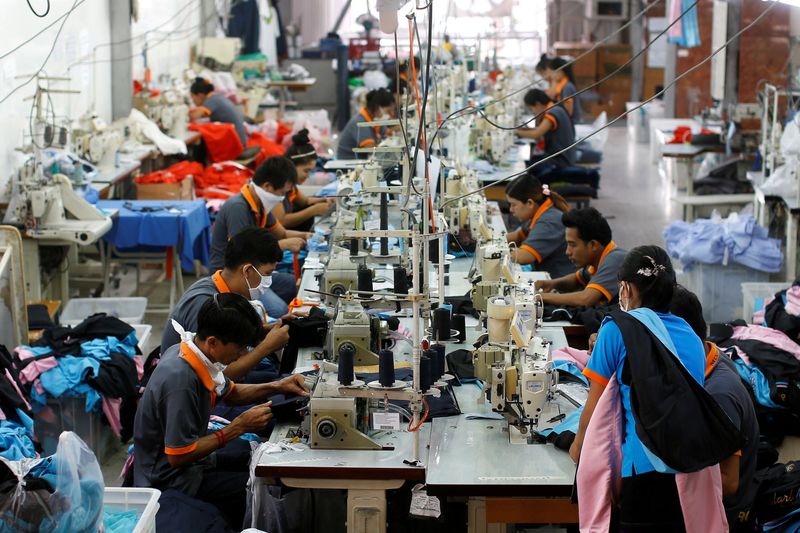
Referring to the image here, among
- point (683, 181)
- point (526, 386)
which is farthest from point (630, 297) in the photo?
point (683, 181)

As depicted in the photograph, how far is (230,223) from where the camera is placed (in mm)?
5918

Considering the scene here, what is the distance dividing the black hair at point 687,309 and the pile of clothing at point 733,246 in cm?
357

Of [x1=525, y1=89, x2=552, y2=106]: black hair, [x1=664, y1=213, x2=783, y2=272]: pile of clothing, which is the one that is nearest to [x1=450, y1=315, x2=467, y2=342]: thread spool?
[x1=664, y1=213, x2=783, y2=272]: pile of clothing

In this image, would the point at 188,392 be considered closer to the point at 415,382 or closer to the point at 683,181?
the point at 415,382

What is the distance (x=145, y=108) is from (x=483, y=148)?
11.7ft

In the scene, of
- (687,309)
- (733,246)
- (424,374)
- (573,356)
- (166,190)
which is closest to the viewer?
(424,374)

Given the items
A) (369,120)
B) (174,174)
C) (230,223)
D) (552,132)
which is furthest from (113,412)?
(552,132)

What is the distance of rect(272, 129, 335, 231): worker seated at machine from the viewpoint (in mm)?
6969

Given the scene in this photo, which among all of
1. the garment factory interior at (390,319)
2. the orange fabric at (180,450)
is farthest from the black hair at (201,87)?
the orange fabric at (180,450)

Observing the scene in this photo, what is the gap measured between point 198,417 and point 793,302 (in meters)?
2.85

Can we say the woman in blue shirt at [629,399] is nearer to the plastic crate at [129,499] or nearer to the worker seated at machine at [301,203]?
the plastic crate at [129,499]

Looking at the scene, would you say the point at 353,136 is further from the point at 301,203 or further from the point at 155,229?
the point at 155,229

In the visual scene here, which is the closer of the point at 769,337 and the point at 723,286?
the point at 769,337

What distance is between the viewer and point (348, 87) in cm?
1502
